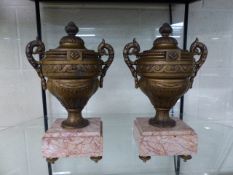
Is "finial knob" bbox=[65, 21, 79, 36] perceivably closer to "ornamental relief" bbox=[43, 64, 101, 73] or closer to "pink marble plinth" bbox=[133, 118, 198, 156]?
"ornamental relief" bbox=[43, 64, 101, 73]

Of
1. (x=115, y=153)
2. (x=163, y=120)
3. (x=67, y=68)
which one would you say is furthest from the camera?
(x=115, y=153)

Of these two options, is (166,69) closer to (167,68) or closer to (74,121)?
(167,68)

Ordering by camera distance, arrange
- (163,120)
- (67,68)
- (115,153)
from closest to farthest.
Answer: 1. (67,68)
2. (163,120)
3. (115,153)

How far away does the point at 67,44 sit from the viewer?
448 mm

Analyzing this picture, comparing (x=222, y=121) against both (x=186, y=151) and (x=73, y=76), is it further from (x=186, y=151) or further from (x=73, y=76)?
(x=73, y=76)

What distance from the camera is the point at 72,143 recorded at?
0.49 m

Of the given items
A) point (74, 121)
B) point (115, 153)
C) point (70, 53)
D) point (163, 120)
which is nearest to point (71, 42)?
point (70, 53)

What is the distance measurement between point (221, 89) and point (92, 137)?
57 cm

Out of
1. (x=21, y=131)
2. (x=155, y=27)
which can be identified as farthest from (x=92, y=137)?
(x=155, y=27)

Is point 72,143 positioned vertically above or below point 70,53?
below

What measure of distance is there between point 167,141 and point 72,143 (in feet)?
0.73

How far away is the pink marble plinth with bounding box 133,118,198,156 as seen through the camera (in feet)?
1.64

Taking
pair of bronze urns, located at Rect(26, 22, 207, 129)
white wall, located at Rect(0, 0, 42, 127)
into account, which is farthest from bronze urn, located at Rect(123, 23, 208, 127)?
white wall, located at Rect(0, 0, 42, 127)

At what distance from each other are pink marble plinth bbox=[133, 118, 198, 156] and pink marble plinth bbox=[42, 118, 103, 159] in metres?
Answer: 0.11
